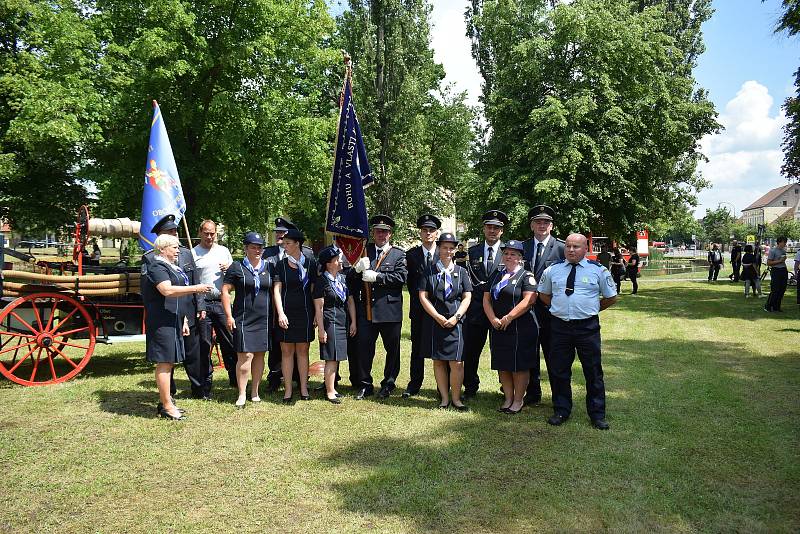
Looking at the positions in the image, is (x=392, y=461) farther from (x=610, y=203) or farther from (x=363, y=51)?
(x=363, y=51)

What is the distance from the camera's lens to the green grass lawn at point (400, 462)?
384 cm

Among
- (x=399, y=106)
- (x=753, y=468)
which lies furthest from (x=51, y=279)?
(x=399, y=106)

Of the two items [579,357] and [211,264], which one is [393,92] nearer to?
[211,264]

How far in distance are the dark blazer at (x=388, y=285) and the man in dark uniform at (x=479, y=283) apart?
799 mm

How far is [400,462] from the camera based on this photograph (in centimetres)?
479

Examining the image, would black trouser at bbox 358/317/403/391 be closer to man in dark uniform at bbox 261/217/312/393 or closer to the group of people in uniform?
the group of people in uniform

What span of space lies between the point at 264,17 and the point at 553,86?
1108 cm

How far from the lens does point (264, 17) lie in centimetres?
1842

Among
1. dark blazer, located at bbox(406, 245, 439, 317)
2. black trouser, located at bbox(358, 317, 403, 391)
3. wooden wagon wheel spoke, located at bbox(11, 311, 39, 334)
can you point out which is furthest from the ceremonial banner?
wooden wagon wheel spoke, located at bbox(11, 311, 39, 334)

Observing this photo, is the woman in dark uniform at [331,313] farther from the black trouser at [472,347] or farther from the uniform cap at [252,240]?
the black trouser at [472,347]

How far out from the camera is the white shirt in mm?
6906

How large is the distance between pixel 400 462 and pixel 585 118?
1856cm

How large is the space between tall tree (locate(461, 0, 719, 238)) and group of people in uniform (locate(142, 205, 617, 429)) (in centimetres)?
1390

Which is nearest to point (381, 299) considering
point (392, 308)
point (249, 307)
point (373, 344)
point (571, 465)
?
point (392, 308)
